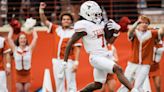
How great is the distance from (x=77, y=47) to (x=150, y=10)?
11.4 feet

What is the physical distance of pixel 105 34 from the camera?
38.8ft

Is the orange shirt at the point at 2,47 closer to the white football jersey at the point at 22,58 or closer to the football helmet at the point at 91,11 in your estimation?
the white football jersey at the point at 22,58

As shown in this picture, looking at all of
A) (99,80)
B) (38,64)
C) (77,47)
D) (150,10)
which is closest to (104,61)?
(99,80)

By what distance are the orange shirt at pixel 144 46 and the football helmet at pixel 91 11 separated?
2986 mm

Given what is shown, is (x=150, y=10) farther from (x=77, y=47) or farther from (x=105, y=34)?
(x=105, y=34)

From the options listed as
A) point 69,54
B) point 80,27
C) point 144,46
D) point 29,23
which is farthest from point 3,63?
point 80,27

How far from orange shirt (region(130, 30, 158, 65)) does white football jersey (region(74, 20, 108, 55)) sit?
294cm

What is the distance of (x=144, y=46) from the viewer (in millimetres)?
14273

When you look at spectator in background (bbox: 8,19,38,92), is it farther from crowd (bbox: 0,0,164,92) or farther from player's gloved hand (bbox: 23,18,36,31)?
player's gloved hand (bbox: 23,18,36,31)

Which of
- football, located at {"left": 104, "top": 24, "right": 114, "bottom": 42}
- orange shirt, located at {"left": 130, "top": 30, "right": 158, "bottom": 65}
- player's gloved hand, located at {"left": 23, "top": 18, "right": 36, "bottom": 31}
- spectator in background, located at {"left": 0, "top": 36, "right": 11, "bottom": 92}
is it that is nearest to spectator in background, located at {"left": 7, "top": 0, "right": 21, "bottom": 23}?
player's gloved hand, located at {"left": 23, "top": 18, "right": 36, "bottom": 31}

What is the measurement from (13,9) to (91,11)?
A: 5.69 metres

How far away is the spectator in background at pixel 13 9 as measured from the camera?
16.7 meters

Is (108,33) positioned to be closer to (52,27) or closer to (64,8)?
(52,27)

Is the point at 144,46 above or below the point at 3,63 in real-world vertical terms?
above
